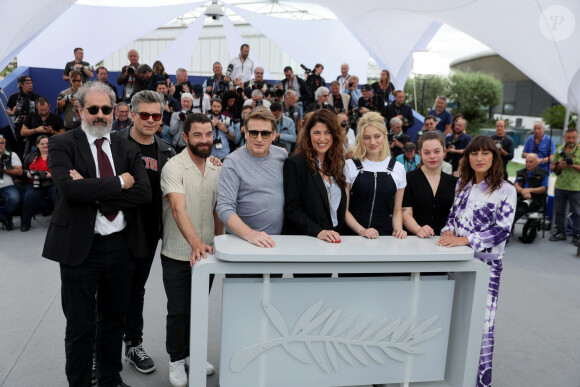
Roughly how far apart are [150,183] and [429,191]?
1614mm

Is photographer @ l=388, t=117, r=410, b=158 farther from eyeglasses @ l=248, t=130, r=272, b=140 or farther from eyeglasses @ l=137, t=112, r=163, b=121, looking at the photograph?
eyeglasses @ l=137, t=112, r=163, b=121

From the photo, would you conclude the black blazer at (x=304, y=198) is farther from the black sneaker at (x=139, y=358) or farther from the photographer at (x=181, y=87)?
the photographer at (x=181, y=87)

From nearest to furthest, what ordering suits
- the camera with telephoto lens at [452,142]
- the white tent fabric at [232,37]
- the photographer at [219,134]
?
1. the photographer at [219,134]
2. the camera with telephoto lens at [452,142]
3. the white tent fabric at [232,37]

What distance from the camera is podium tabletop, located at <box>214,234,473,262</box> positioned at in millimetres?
2025

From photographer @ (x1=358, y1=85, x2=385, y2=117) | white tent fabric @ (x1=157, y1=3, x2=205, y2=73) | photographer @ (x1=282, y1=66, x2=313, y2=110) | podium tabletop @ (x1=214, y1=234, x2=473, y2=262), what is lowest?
podium tabletop @ (x1=214, y1=234, x2=473, y2=262)

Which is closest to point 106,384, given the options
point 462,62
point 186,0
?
point 186,0

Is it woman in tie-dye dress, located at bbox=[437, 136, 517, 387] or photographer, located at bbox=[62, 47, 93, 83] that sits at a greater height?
photographer, located at bbox=[62, 47, 93, 83]

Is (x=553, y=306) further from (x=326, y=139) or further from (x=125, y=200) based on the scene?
(x=125, y=200)

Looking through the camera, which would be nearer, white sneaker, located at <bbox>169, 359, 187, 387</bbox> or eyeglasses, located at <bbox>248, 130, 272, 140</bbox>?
eyeglasses, located at <bbox>248, 130, 272, 140</bbox>

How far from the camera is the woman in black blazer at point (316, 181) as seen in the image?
7.82ft

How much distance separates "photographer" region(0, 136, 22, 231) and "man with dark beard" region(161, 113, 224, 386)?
442 cm

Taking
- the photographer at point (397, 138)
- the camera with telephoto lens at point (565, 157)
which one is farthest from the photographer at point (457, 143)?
the camera with telephoto lens at point (565, 157)

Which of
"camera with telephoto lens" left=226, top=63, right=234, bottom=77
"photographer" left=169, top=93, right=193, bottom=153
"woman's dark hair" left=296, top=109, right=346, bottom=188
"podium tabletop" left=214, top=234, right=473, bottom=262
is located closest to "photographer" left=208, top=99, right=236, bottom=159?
"photographer" left=169, top=93, right=193, bottom=153

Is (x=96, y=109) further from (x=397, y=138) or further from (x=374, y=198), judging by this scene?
(x=397, y=138)
